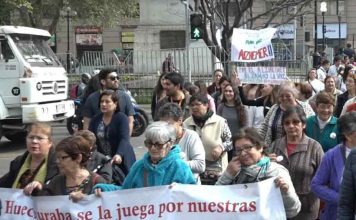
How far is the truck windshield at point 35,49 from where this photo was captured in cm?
1532

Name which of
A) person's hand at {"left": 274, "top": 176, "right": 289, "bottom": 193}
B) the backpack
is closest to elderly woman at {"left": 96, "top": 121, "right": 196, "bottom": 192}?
person's hand at {"left": 274, "top": 176, "right": 289, "bottom": 193}

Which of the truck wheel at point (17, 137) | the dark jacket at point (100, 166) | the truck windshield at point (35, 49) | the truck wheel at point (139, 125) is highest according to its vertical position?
the truck windshield at point (35, 49)

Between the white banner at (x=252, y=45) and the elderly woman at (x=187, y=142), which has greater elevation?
the white banner at (x=252, y=45)

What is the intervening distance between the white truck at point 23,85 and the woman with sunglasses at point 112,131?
8102 mm

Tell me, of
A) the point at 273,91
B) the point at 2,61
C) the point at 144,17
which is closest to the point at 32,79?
the point at 2,61

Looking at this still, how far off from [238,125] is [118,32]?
4901 centimetres

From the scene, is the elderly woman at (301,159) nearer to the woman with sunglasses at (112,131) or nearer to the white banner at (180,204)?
the white banner at (180,204)

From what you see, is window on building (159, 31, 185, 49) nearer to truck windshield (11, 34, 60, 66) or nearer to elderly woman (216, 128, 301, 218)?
truck windshield (11, 34, 60, 66)

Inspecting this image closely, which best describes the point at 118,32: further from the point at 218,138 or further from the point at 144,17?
the point at 218,138

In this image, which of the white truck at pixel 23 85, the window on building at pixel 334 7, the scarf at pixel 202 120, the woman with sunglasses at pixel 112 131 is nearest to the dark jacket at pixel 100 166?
the woman with sunglasses at pixel 112 131

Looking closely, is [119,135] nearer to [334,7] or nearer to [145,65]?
Result: [145,65]

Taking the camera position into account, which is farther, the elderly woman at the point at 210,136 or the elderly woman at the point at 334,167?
the elderly woman at the point at 210,136

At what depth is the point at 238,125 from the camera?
8.38 metres

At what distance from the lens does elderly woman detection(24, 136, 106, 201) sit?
183 inches
